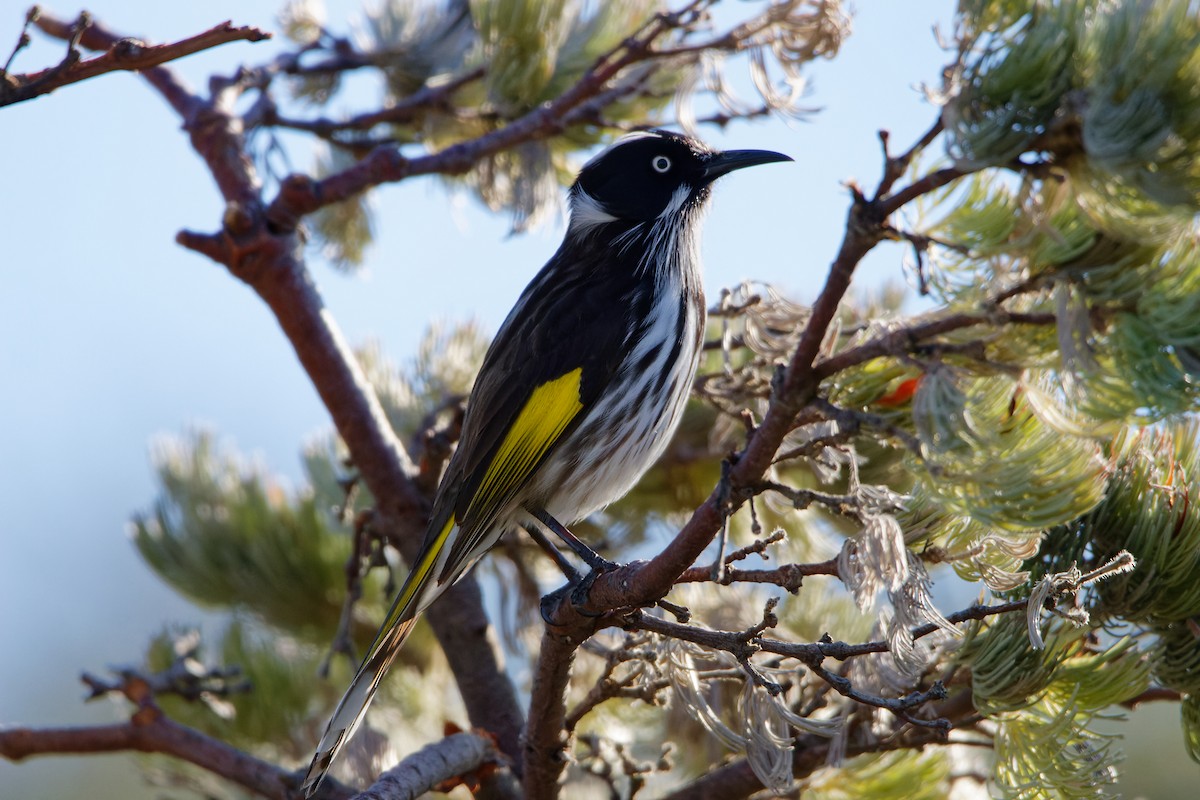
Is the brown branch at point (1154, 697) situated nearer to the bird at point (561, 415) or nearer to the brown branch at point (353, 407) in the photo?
the bird at point (561, 415)

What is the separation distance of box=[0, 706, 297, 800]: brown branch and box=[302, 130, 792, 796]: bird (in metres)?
0.34

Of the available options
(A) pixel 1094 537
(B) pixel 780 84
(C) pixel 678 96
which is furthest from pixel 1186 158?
(C) pixel 678 96

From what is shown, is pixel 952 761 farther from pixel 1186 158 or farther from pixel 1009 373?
pixel 1186 158

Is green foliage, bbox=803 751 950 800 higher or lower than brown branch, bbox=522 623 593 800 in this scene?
lower

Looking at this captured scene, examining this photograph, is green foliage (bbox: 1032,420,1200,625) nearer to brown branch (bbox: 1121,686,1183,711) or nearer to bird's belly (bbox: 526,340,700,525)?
brown branch (bbox: 1121,686,1183,711)

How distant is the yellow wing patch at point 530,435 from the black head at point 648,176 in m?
0.74

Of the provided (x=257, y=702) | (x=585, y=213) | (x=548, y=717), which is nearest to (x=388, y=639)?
(x=548, y=717)

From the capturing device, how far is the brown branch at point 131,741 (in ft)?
8.17

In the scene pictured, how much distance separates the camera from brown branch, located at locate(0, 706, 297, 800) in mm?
2490

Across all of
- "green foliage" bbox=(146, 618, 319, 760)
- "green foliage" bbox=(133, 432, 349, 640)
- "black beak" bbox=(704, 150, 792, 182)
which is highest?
"black beak" bbox=(704, 150, 792, 182)

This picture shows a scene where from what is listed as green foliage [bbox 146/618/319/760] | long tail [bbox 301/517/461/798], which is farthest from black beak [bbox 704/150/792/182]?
green foliage [bbox 146/618/319/760]

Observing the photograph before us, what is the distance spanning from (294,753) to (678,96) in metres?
2.03

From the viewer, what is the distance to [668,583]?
175cm

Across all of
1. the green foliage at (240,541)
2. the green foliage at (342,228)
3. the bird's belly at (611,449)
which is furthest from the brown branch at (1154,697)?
the green foliage at (342,228)
